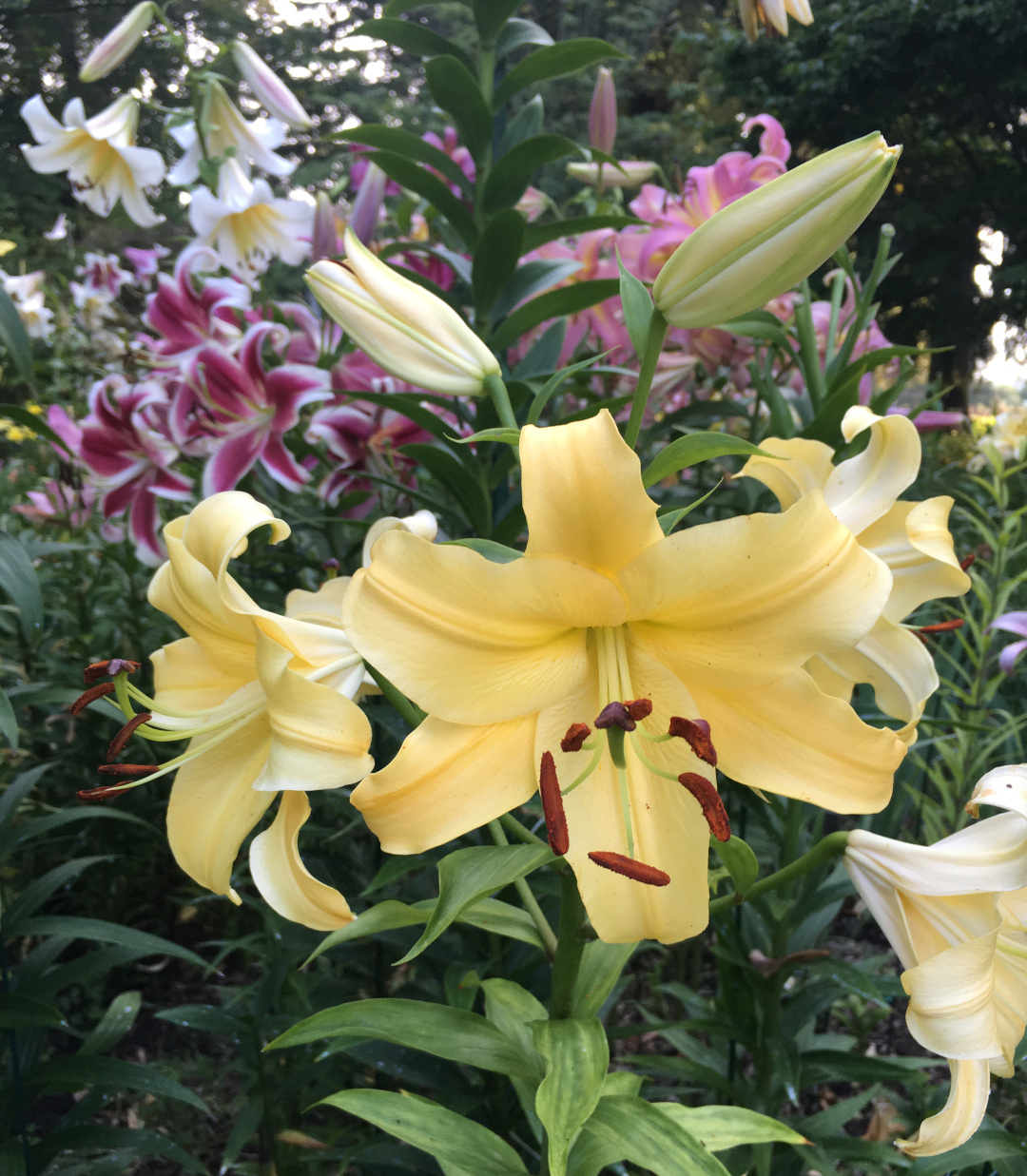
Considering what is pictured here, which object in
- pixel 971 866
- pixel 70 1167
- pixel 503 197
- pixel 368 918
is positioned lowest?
pixel 70 1167

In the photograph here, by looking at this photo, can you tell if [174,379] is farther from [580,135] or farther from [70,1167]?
[580,135]

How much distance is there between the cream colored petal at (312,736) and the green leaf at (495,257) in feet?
2.40

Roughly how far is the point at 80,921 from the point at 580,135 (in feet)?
33.3

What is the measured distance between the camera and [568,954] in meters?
0.61

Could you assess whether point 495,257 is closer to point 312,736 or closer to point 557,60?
point 557,60

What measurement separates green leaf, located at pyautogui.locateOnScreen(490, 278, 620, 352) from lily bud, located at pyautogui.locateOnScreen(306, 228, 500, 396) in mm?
382

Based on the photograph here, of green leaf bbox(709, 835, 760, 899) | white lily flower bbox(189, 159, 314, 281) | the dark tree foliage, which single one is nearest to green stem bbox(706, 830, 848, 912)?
green leaf bbox(709, 835, 760, 899)

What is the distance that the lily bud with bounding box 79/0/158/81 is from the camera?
133 cm

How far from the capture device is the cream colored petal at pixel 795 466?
594 millimetres

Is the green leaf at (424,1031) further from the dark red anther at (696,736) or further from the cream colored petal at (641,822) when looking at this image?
the dark red anther at (696,736)

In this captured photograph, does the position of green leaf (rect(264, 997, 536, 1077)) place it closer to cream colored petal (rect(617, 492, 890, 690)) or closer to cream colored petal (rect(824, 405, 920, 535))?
cream colored petal (rect(617, 492, 890, 690))

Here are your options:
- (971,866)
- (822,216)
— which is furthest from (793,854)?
(822,216)

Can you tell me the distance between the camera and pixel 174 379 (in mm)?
1285

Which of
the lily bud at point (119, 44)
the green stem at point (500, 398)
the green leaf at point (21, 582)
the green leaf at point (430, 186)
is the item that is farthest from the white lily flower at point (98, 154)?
the green stem at point (500, 398)
